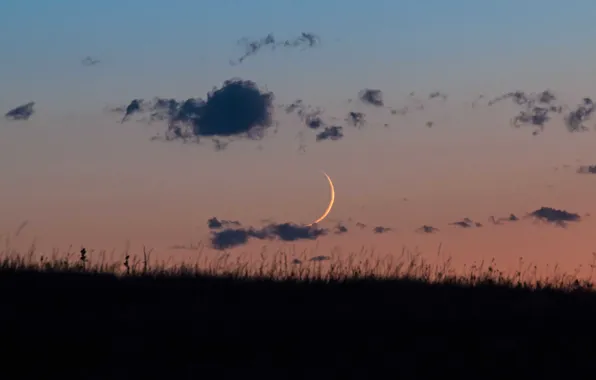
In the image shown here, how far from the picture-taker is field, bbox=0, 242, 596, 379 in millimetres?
11281

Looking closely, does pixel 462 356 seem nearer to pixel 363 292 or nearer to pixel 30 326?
pixel 363 292

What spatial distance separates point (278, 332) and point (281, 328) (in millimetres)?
164

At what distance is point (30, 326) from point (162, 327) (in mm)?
1756

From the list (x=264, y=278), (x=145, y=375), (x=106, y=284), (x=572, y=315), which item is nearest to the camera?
(x=145, y=375)

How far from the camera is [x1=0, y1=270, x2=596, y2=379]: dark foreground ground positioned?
11.2m

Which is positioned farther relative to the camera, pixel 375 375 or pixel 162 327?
pixel 162 327

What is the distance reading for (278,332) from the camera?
40.7 ft

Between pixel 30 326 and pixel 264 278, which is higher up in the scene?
pixel 264 278

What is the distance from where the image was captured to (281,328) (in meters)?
12.5

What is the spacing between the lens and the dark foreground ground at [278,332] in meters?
11.2

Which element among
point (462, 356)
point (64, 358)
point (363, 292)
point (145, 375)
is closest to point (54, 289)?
point (64, 358)

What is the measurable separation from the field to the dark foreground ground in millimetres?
20

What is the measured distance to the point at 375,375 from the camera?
36.4 ft

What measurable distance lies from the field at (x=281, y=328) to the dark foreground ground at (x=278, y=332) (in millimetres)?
20
